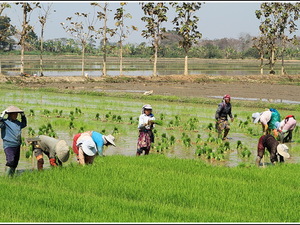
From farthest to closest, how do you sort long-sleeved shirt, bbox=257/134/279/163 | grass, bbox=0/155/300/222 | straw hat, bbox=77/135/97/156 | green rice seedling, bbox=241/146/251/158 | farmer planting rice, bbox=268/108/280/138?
farmer planting rice, bbox=268/108/280/138
green rice seedling, bbox=241/146/251/158
long-sleeved shirt, bbox=257/134/279/163
straw hat, bbox=77/135/97/156
grass, bbox=0/155/300/222

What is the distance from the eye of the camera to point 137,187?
27.6 feet

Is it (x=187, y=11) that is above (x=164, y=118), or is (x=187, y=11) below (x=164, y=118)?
above

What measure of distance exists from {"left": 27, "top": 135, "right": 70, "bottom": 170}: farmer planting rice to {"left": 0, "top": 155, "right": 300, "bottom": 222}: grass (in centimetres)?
30

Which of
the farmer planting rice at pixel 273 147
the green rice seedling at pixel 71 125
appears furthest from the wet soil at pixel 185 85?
the farmer planting rice at pixel 273 147

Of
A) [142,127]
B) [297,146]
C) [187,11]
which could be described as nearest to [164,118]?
[297,146]

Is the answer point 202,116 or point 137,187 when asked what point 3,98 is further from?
point 137,187

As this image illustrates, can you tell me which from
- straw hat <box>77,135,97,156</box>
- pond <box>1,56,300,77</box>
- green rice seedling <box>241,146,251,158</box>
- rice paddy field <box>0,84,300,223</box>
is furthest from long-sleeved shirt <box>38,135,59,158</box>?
pond <box>1,56,300,77</box>

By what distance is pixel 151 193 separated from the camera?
8.12 m

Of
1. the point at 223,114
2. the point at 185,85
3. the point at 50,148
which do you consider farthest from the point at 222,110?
the point at 185,85

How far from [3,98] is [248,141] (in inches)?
607

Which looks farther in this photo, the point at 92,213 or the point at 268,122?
the point at 268,122

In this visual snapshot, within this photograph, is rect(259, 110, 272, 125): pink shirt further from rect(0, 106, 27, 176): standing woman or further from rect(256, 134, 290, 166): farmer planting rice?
rect(0, 106, 27, 176): standing woman

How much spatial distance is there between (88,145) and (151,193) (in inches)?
72.9

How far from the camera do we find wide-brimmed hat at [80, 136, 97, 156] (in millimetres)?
9405
